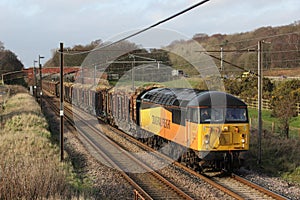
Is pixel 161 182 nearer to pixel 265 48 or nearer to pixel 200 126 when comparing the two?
pixel 200 126

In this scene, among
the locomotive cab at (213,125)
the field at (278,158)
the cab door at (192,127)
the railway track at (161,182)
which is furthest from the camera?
the field at (278,158)

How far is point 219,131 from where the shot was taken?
13.9 meters

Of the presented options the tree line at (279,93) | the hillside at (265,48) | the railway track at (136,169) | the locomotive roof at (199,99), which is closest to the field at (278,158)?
the locomotive roof at (199,99)

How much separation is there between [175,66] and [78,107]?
614 inches

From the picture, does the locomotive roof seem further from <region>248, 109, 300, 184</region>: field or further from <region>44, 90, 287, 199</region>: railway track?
<region>248, 109, 300, 184</region>: field

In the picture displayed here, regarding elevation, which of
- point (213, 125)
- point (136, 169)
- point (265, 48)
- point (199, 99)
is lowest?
point (136, 169)

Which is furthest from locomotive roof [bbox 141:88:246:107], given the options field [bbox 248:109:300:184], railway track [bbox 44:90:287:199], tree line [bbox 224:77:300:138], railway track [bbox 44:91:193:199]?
tree line [bbox 224:77:300:138]

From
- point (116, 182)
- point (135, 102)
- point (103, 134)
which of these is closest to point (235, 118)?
point (116, 182)

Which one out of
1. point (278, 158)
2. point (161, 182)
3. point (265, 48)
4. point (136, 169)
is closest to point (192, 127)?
point (161, 182)

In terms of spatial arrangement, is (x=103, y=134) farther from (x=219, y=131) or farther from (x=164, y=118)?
(x=219, y=131)

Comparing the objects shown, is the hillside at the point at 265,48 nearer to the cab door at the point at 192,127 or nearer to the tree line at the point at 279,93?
the tree line at the point at 279,93

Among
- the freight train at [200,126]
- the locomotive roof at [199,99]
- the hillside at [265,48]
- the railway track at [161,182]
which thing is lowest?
the railway track at [161,182]

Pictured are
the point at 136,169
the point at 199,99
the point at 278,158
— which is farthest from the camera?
the point at 278,158

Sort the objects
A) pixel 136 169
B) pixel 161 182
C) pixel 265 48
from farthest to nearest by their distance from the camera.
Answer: pixel 265 48, pixel 136 169, pixel 161 182
